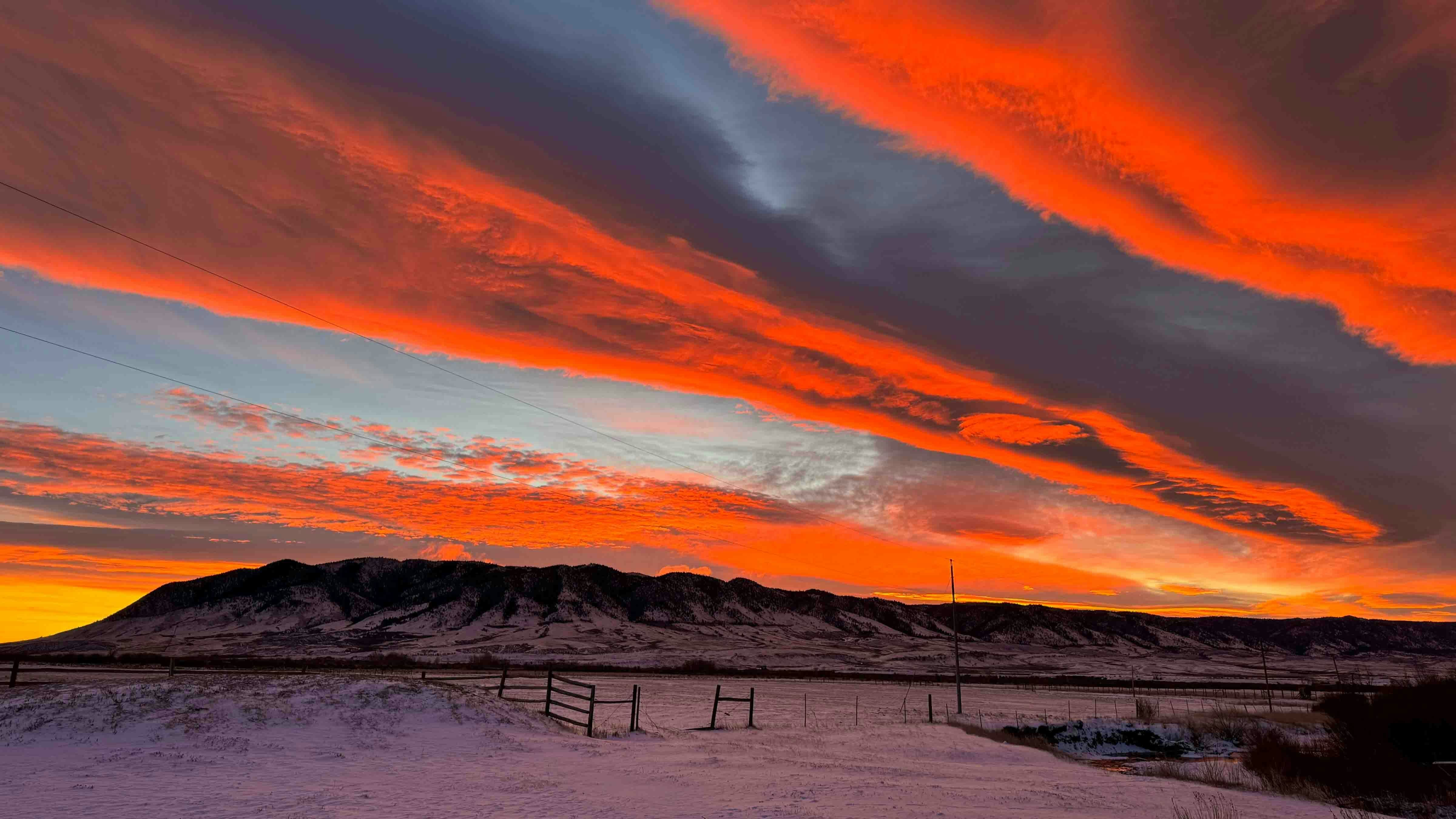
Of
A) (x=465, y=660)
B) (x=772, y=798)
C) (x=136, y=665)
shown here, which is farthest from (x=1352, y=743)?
(x=465, y=660)

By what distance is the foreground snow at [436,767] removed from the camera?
50.7 feet

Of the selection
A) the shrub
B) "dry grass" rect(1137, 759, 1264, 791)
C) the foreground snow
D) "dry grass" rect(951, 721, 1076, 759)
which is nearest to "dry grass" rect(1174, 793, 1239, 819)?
the foreground snow

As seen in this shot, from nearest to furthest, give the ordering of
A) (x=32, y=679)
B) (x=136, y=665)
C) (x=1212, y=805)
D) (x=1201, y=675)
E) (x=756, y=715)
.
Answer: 1. (x=1212, y=805)
2. (x=756, y=715)
3. (x=32, y=679)
4. (x=136, y=665)
5. (x=1201, y=675)

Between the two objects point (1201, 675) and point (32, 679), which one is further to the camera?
point (1201, 675)

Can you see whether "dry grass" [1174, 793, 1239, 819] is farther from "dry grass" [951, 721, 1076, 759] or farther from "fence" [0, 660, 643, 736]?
"fence" [0, 660, 643, 736]

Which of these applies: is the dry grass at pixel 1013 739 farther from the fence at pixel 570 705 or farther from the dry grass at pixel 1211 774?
the fence at pixel 570 705

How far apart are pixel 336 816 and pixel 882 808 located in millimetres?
10349

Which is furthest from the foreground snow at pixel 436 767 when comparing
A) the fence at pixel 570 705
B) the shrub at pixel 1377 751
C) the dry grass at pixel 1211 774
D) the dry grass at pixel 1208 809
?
the shrub at pixel 1377 751

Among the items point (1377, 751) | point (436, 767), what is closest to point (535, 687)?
point (436, 767)

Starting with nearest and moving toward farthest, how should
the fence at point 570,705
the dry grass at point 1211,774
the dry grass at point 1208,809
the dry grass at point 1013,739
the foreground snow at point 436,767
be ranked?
the foreground snow at point 436,767 → the dry grass at point 1208,809 → the dry grass at point 1211,774 → the fence at point 570,705 → the dry grass at point 1013,739

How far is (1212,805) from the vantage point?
61.8ft

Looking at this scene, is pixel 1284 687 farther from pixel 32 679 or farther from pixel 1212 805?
pixel 32 679

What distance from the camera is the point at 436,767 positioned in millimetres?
20156

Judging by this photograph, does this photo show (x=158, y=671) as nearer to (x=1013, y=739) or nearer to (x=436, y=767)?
(x=436, y=767)
